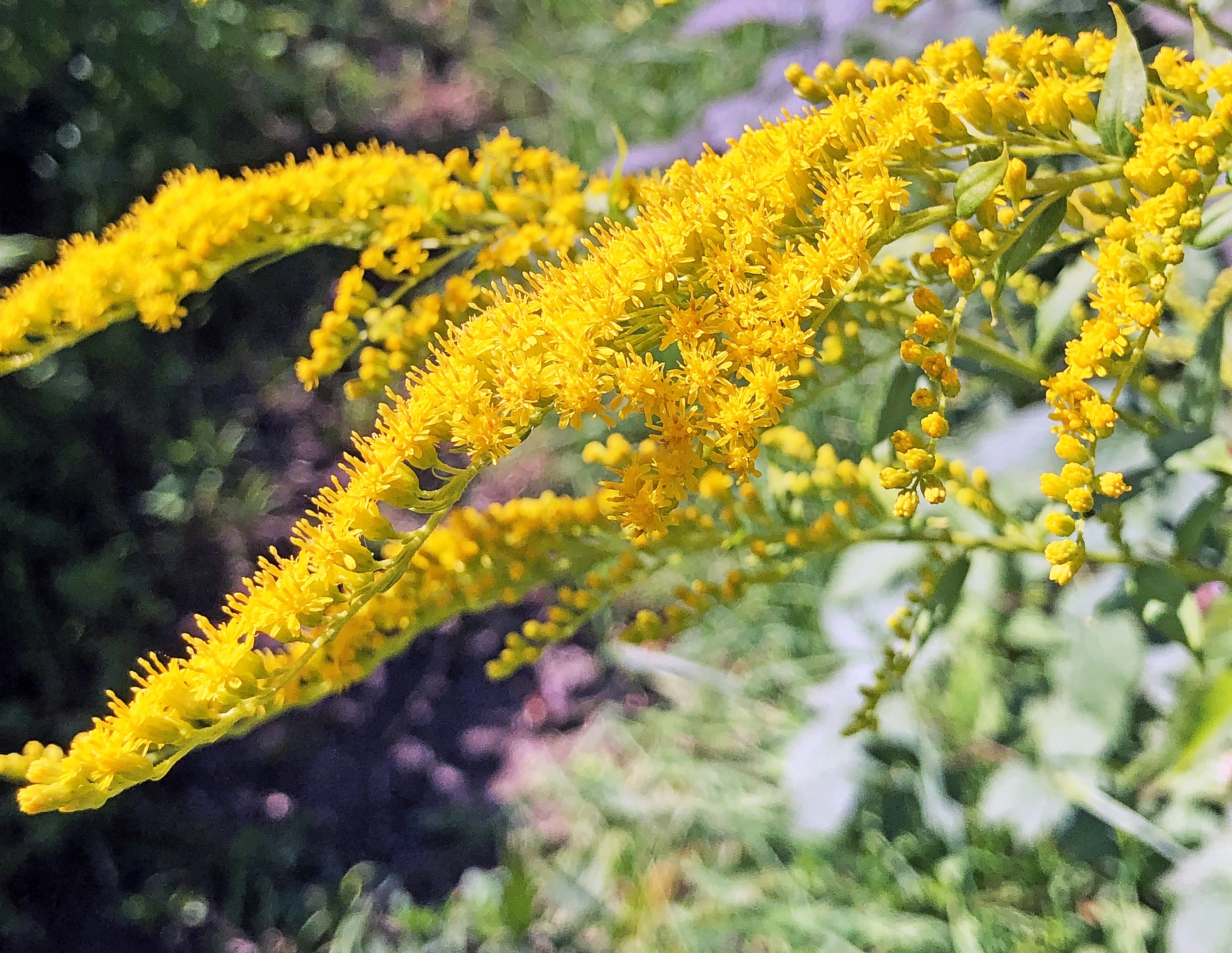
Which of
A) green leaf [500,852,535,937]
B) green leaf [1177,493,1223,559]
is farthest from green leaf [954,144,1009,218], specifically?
green leaf [500,852,535,937]

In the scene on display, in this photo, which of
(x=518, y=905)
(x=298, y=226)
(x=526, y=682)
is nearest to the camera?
(x=298, y=226)

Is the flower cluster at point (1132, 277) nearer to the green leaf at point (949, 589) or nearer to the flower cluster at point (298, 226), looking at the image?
the green leaf at point (949, 589)

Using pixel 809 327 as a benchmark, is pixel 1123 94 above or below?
above

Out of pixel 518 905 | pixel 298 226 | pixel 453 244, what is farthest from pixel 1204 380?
pixel 518 905

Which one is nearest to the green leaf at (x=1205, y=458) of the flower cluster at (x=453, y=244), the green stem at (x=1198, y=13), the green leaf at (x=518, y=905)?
the green stem at (x=1198, y=13)

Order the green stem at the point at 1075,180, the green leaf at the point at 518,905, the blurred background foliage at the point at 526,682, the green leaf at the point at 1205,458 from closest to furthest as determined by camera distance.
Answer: the green stem at the point at 1075,180, the green leaf at the point at 1205,458, the blurred background foliage at the point at 526,682, the green leaf at the point at 518,905

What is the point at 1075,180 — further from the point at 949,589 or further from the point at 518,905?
the point at 518,905

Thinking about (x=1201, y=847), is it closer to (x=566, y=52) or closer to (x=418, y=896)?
(x=418, y=896)
